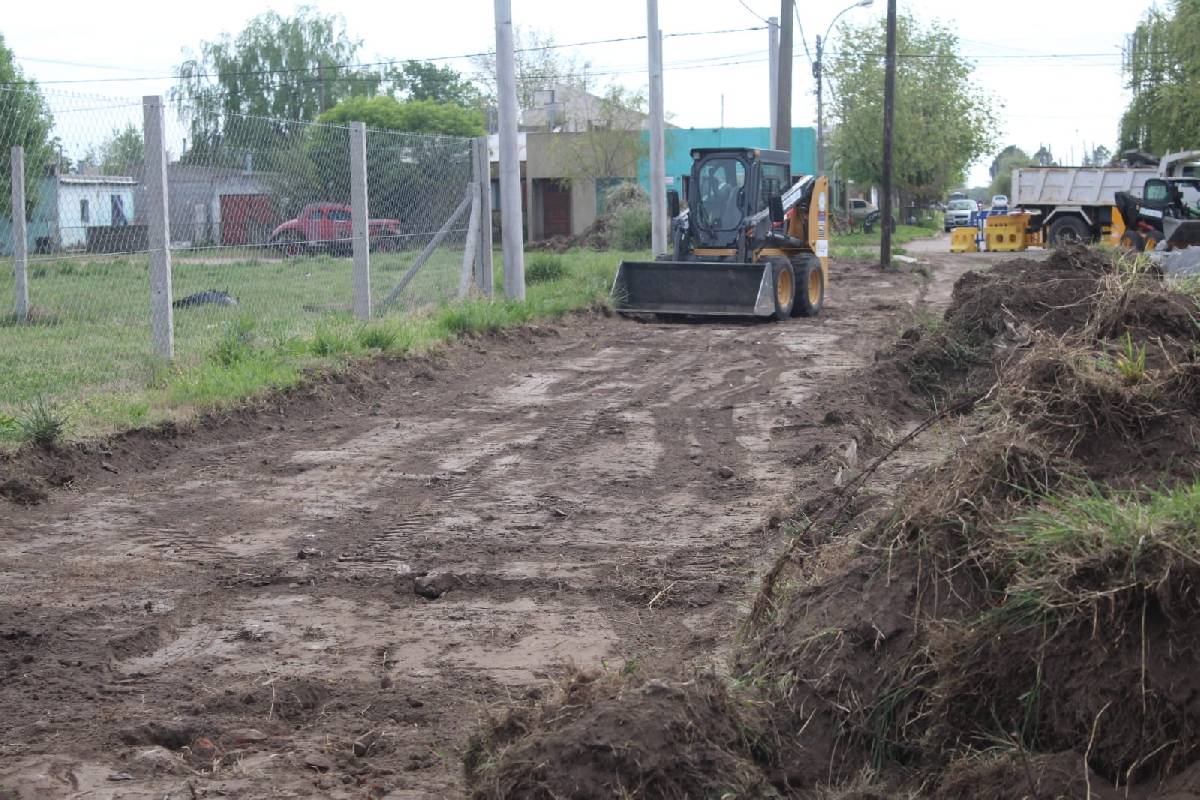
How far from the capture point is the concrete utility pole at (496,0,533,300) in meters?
17.6

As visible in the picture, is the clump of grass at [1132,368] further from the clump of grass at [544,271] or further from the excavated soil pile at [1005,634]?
the clump of grass at [544,271]

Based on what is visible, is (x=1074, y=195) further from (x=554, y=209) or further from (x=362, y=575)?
(x=362, y=575)

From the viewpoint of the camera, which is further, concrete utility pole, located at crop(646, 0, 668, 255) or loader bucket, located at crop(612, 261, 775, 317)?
concrete utility pole, located at crop(646, 0, 668, 255)

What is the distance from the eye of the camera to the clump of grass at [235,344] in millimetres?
11680

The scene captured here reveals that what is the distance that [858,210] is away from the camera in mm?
68062

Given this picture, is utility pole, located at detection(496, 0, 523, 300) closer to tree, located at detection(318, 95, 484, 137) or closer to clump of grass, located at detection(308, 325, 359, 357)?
clump of grass, located at detection(308, 325, 359, 357)

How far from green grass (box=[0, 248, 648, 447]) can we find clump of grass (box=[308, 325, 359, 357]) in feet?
0.04

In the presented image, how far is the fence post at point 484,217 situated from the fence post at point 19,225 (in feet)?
21.6

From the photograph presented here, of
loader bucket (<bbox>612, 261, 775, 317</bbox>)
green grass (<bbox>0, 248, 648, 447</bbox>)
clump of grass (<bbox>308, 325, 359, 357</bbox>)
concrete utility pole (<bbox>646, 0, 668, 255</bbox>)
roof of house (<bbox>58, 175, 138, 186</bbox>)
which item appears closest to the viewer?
green grass (<bbox>0, 248, 648, 447</bbox>)

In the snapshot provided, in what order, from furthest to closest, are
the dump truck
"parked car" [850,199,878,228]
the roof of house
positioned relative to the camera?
"parked car" [850,199,878,228], the dump truck, the roof of house

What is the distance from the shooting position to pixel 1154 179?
98.4 ft

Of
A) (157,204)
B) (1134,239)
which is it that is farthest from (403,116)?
(157,204)

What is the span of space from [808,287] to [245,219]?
10.1 meters

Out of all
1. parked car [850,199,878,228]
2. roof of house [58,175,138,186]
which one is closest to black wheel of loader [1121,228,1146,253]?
roof of house [58,175,138,186]
